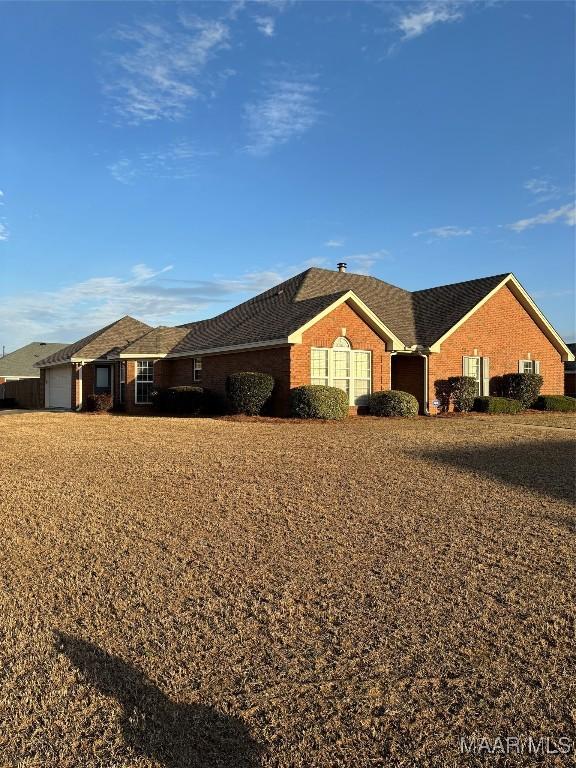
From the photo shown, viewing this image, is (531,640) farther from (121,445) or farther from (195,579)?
(121,445)

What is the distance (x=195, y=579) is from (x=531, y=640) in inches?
113

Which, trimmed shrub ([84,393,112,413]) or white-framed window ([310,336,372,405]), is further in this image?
trimmed shrub ([84,393,112,413])

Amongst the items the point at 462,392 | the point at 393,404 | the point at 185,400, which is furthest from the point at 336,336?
the point at 185,400

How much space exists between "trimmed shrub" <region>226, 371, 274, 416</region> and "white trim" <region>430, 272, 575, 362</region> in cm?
729

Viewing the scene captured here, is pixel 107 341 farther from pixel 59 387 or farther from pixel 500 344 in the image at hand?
pixel 500 344

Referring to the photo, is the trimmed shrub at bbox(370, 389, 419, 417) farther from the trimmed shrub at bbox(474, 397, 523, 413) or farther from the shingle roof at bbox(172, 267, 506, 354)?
the trimmed shrub at bbox(474, 397, 523, 413)

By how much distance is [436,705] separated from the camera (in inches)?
140

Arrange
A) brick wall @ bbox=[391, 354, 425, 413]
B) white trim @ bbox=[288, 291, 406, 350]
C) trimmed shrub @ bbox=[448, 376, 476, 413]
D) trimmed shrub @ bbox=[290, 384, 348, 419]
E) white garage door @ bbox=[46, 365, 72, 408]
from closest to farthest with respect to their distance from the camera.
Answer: trimmed shrub @ bbox=[290, 384, 348, 419] < white trim @ bbox=[288, 291, 406, 350] < trimmed shrub @ bbox=[448, 376, 476, 413] < brick wall @ bbox=[391, 354, 425, 413] < white garage door @ bbox=[46, 365, 72, 408]

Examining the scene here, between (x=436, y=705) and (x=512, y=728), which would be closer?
(x=512, y=728)

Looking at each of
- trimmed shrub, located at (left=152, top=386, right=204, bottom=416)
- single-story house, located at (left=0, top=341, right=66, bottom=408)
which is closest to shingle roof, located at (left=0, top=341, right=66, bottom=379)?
single-story house, located at (left=0, top=341, right=66, bottom=408)

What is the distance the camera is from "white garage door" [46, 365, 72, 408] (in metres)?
31.9

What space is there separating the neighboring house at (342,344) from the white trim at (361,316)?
0.13 ft

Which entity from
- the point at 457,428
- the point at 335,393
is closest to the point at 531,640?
the point at 457,428

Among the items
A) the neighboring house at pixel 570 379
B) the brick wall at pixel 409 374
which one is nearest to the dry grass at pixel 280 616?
the brick wall at pixel 409 374
